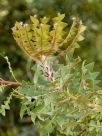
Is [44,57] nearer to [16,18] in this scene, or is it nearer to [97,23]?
[16,18]

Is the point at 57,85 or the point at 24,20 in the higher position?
the point at 24,20

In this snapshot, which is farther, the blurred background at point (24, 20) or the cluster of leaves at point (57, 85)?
the blurred background at point (24, 20)

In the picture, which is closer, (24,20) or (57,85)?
(57,85)

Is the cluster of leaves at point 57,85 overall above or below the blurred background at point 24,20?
below

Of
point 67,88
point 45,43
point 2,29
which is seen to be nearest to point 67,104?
point 67,88
